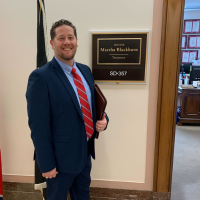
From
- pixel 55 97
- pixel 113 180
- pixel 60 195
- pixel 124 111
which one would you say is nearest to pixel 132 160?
pixel 113 180

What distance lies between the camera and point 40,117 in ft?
3.50

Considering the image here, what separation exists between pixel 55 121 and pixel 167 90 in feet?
3.19

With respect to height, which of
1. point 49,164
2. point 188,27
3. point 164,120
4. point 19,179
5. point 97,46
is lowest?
point 19,179

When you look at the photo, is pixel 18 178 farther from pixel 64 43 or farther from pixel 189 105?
pixel 189 105

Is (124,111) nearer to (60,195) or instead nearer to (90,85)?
(90,85)

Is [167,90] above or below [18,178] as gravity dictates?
above

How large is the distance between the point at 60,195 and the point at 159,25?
1.45m

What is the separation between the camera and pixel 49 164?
1110 millimetres

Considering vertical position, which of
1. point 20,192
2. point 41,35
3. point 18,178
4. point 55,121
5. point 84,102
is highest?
point 41,35

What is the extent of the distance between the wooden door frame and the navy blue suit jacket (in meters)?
0.78

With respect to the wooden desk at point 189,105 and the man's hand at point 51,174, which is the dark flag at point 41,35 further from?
the wooden desk at point 189,105

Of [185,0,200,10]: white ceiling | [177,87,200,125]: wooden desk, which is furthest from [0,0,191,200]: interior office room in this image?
[185,0,200,10]: white ceiling

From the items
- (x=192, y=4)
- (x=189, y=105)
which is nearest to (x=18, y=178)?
(x=189, y=105)

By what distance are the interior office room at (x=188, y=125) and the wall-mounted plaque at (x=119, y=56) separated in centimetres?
135
